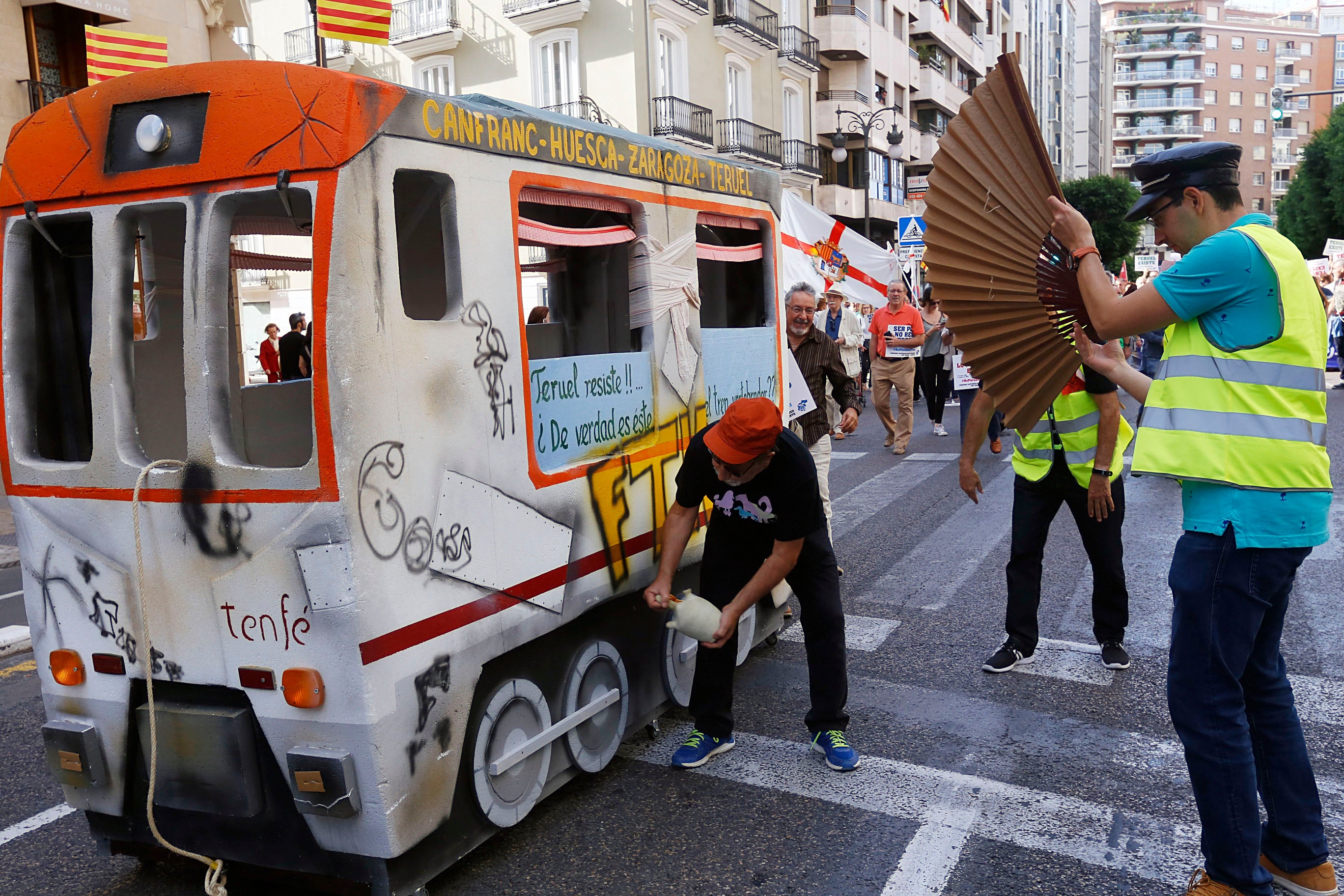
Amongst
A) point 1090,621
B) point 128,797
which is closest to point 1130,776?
point 1090,621

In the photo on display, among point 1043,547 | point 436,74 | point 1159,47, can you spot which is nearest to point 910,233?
point 1043,547

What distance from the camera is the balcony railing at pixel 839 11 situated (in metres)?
38.0

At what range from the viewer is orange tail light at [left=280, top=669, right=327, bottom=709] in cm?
290

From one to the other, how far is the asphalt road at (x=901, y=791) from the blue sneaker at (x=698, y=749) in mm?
42

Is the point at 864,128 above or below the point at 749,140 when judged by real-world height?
below

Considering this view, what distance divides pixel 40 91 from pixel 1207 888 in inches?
696

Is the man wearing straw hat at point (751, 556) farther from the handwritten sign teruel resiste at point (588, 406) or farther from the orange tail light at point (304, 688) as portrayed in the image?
the orange tail light at point (304, 688)

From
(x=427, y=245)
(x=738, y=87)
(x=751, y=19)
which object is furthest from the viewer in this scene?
(x=751, y=19)

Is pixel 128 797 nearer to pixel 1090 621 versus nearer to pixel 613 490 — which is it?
pixel 613 490

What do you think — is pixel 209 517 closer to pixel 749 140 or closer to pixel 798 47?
pixel 749 140

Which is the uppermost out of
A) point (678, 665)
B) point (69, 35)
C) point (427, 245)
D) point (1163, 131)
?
point (1163, 131)

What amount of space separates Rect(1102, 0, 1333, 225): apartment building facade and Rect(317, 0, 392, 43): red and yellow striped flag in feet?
359

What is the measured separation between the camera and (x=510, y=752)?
347 centimetres

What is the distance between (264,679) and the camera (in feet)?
9.75
